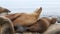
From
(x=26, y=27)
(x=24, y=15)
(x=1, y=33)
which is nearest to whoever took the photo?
(x=1, y=33)

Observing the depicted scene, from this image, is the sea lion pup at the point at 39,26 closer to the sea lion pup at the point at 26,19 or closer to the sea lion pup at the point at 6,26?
the sea lion pup at the point at 26,19

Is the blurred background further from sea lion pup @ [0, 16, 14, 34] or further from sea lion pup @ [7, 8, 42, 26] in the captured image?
sea lion pup @ [0, 16, 14, 34]

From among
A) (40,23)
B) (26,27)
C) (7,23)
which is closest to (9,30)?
(7,23)

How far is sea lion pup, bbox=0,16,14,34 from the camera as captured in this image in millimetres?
1243

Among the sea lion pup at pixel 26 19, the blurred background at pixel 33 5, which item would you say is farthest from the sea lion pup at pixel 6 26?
the blurred background at pixel 33 5

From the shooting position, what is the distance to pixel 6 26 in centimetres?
125

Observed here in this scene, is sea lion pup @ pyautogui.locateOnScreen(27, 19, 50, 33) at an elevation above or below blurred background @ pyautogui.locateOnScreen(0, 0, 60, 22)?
below

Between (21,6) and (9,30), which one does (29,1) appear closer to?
(21,6)

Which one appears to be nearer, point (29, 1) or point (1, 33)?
point (1, 33)

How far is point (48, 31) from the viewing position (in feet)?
4.50

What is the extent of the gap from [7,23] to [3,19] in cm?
5

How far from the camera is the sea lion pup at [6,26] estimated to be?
1.24 m

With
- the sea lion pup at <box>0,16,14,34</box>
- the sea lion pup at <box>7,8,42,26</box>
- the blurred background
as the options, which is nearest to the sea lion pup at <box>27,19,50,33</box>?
the sea lion pup at <box>7,8,42,26</box>

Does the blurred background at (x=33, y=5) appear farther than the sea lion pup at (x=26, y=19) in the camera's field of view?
Yes
